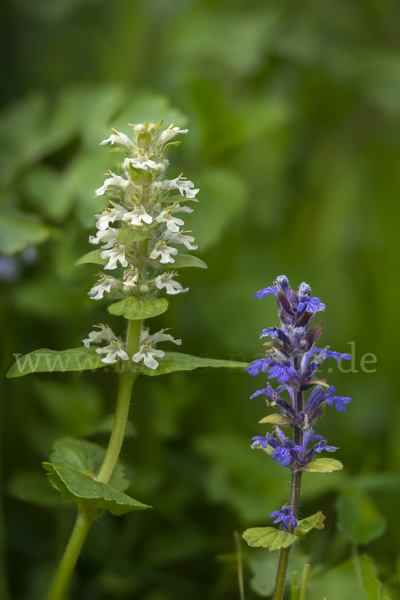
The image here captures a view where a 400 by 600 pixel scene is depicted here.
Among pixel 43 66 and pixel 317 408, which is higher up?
pixel 43 66

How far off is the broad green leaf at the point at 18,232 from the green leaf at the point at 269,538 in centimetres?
106

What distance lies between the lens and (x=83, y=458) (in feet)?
4.69

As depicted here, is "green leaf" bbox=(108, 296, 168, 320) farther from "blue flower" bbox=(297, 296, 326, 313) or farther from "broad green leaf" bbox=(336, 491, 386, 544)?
"broad green leaf" bbox=(336, 491, 386, 544)

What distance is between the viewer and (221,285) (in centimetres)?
269

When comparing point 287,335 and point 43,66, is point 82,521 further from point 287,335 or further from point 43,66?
point 43,66

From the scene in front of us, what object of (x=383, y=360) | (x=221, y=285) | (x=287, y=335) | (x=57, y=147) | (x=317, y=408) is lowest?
(x=317, y=408)

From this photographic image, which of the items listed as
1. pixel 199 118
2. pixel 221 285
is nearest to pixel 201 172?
pixel 199 118

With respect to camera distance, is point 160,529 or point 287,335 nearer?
point 287,335

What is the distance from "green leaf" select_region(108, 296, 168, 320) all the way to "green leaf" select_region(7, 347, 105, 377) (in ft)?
0.42

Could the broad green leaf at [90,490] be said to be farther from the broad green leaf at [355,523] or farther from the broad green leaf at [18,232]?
the broad green leaf at [18,232]

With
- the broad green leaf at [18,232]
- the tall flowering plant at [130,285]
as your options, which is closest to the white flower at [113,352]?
the tall flowering plant at [130,285]

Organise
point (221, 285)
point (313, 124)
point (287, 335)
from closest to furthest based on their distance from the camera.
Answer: point (287, 335) → point (221, 285) → point (313, 124)

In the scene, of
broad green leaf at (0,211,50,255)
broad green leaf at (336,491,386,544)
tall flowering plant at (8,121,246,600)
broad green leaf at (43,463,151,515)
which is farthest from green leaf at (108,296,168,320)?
broad green leaf at (336,491,386,544)

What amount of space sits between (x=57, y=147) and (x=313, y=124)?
1968 mm
